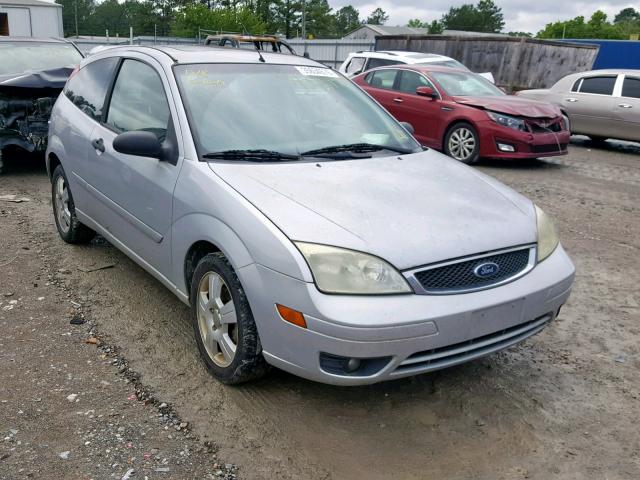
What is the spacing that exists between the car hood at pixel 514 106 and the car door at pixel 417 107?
0.47m

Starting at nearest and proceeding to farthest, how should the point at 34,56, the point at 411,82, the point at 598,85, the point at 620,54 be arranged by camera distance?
the point at 34,56 < the point at 411,82 < the point at 598,85 < the point at 620,54

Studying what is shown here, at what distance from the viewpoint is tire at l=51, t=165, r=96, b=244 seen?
5.22 meters

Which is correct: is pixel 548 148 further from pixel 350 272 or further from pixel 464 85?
pixel 350 272

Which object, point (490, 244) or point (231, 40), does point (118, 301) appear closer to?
point (490, 244)

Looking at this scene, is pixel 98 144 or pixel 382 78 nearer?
pixel 98 144

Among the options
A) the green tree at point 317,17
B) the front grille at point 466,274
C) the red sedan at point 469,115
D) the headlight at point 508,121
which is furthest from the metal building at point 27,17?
the green tree at point 317,17

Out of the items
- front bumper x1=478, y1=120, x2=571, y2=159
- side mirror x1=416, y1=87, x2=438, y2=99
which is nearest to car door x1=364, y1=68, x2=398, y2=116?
side mirror x1=416, y1=87, x2=438, y2=99

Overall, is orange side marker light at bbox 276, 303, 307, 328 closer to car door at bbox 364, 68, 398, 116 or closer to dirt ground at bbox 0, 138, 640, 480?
dirt ground at bbox 0, 138, 640, 480

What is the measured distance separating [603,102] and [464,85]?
10.3 ft

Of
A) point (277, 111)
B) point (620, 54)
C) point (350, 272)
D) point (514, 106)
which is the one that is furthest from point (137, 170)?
point (620, 54)

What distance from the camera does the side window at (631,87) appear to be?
11.7 meters

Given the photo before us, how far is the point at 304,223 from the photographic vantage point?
9.48ft

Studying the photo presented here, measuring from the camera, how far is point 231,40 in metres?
18.2

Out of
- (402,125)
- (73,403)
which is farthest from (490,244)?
(73,403)
